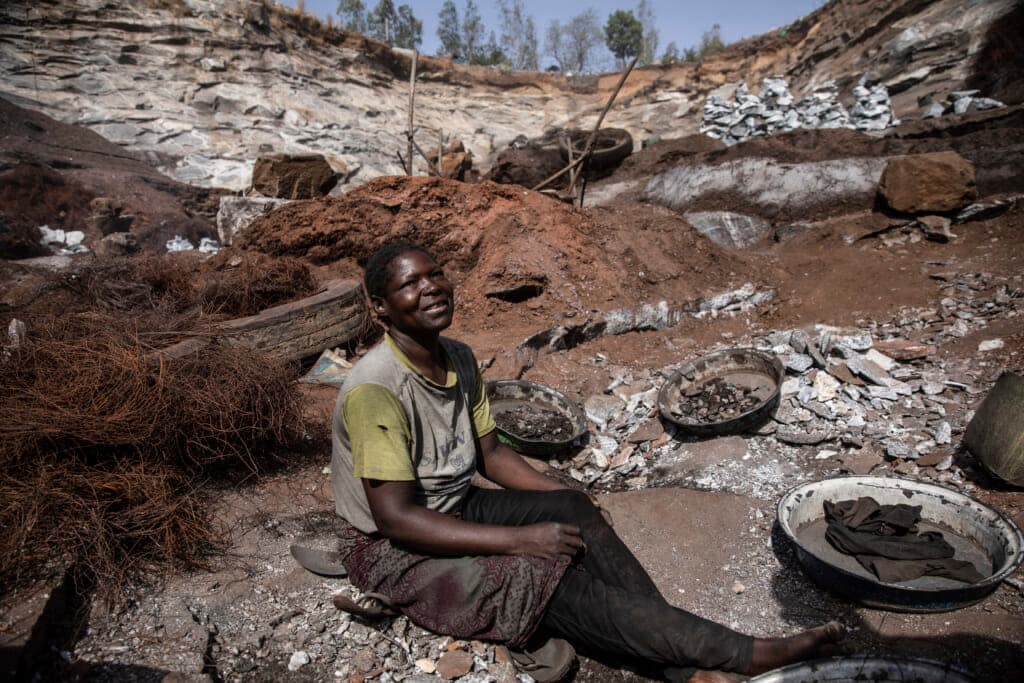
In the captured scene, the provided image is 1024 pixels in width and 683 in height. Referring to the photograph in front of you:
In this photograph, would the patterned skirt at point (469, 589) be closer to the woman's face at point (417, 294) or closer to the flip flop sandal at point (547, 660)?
the flip flop sandal at point (547, 660)

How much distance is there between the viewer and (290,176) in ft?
25.9

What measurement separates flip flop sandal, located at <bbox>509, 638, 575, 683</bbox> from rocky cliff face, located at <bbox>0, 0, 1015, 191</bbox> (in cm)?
1411

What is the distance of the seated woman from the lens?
5.80 feet

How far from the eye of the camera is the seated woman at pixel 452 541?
177cm

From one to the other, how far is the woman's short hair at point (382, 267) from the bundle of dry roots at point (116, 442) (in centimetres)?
140

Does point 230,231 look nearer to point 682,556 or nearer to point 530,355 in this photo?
point 530,355

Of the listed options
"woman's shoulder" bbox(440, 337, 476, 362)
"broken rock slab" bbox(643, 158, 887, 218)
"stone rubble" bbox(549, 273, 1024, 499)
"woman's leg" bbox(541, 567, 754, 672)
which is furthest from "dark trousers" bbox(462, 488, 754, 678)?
"broken rock slab" bbox(643, 158, 887, 218)

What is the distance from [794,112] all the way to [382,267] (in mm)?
13629

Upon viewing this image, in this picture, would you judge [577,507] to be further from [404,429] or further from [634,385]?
[634,385]

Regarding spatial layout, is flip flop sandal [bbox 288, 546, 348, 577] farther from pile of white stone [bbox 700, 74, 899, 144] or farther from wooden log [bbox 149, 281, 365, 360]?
pile of white stone [bbox 700, 74, 899, 144]

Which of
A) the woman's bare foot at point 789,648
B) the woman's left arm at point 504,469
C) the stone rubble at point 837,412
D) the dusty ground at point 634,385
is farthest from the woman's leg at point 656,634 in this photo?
the stone rubble at point 837,412

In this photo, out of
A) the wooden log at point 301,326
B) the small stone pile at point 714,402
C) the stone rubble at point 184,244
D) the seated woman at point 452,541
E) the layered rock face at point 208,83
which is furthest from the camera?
the layered rock face at point 208,83

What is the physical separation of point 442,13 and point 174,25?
2111 cm

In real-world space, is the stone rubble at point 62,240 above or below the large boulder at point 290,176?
below
